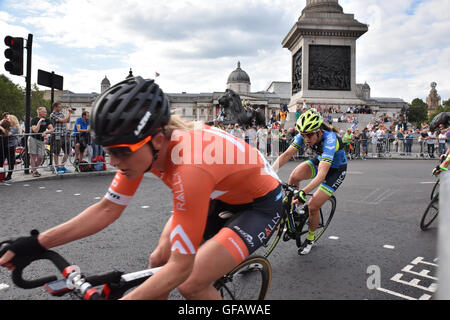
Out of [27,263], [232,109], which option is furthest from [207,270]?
[232,109]

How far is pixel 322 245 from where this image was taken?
4.54 meters

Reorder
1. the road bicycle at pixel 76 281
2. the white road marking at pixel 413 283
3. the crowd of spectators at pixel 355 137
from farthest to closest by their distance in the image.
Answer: the crowd of spectators at pixel 355 137
the white road marking at pixel 413 283
the road bicycle at pixel 76 281

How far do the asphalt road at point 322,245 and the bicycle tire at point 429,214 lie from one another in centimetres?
11

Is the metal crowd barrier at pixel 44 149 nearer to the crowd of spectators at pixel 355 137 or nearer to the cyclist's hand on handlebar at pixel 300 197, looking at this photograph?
the crowd of spectators at pixel 355 137

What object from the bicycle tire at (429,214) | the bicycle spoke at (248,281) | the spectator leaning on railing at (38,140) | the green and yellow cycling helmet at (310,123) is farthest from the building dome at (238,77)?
the bicycle spoke at (248,281)

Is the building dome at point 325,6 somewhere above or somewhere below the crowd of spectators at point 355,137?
above

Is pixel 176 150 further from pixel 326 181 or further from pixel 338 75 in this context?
pixel 338 75

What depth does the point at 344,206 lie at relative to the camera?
6.83 metres

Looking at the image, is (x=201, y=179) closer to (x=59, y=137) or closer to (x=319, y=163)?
(x=319, y=163)

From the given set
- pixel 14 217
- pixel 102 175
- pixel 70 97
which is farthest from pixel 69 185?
pixel 70 97

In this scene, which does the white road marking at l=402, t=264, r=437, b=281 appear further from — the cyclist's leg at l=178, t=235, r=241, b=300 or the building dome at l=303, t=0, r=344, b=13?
the building dome at l=303, t=0, r=344, b=13

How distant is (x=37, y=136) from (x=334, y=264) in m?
9.98

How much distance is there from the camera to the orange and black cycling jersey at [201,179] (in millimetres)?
1691

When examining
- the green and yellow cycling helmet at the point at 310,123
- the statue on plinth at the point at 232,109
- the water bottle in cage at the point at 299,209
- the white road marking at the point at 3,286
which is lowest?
the white road marking at the point at 3,286
